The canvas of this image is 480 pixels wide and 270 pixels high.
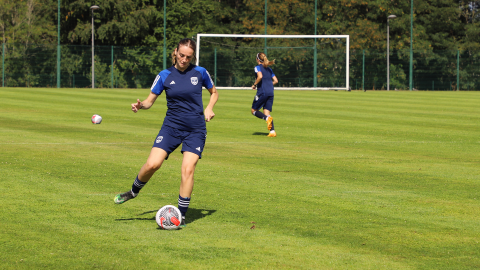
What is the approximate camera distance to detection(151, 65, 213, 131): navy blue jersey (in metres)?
6.97

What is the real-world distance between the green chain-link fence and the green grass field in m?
31.4

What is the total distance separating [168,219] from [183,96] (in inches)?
54.3

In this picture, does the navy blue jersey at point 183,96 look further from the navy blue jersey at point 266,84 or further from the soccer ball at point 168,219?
→ the navy blue jersey at point 266,84

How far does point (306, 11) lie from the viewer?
58.1 metres

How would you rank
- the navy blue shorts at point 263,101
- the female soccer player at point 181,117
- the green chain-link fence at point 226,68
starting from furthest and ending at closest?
the green chain-link fence at point 226,68 < the navy blue shorts at point 263,101 < the female soccer player at point 181,117

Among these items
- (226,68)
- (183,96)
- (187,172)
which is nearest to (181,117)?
(183,96)

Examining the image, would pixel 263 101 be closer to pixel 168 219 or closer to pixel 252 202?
pixel 252 202

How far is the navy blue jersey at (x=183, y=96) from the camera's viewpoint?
275 inches

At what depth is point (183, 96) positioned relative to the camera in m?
6.99

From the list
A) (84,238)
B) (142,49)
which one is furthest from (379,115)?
(142,49)

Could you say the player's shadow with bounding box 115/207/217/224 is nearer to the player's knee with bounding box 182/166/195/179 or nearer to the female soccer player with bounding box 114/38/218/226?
the female soccer player with bounding box 114/38/218/226

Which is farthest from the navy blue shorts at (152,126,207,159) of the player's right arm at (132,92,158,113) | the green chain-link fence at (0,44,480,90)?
the green chain-link fence at (0,44,480,90)

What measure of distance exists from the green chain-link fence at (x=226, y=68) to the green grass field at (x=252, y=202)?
31.4 meters

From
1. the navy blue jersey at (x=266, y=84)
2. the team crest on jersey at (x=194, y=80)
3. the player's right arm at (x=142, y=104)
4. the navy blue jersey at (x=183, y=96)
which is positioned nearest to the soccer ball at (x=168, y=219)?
the navy blue jersey at (x=183, y=96)
